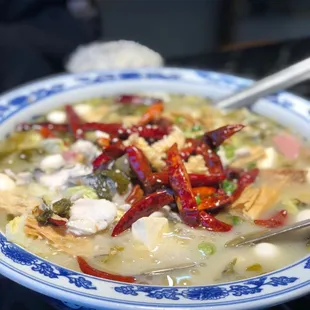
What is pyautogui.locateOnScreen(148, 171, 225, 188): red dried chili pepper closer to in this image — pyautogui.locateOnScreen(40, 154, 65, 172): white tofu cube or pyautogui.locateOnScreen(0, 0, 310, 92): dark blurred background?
pyautogui.locateOnScreen(40, 154, 65, 172): white tofu cube

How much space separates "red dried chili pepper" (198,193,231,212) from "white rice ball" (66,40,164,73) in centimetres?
87

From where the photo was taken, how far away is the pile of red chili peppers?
108 centimetres

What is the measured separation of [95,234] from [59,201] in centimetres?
10

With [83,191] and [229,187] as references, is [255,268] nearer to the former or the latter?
[229,187]

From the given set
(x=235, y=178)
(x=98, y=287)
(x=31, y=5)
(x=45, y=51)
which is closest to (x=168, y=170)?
(x=235, y=178)

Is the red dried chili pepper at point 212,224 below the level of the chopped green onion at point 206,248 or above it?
above

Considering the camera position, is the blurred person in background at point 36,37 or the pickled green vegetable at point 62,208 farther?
the blurred person in background at point 36,37

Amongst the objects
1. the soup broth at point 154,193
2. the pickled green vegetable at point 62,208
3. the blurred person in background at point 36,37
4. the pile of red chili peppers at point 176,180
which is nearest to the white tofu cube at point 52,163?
the soup broth at point 154,193

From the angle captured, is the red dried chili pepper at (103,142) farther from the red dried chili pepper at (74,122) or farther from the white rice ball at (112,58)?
the white rice ball at (112,58)

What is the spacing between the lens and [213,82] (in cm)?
168

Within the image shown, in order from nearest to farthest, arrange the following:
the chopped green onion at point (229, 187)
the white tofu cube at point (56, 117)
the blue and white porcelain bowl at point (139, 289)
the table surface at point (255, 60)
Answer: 1. the blue and white porcelain bowl at point (139, 289)
2. the chopped green onion at point (229, 187)
3. the white tofu cube at point (56, 117)
4. the table surface at point (255, 60)

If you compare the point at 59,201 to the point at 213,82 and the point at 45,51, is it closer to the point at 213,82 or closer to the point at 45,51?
the point at 213,82

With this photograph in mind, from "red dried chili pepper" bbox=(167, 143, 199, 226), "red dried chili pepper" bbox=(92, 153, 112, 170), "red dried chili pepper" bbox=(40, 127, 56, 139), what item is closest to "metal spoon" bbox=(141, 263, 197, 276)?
"red dried chili pepper" bbox=(167, 143, 199, 226)

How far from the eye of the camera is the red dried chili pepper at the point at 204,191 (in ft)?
3.78
